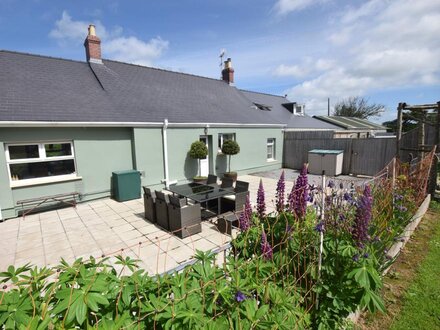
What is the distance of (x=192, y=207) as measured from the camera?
5637 millimetres

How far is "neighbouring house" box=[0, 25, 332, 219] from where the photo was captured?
7426 millimetres

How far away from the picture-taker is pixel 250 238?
2.50 m

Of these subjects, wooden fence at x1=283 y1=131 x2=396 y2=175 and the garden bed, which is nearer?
the garden bed

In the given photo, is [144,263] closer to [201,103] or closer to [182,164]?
[182,164]

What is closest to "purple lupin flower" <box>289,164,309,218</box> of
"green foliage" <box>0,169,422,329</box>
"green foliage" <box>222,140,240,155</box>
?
"green foliage" <box>0,169,422,329</box>

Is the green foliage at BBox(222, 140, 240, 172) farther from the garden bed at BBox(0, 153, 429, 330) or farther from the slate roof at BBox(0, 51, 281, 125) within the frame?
the garden bed at BBox(0, 153, 429, 330)

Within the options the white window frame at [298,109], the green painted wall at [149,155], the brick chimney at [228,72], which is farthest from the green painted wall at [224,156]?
the white window frame at [298,109]

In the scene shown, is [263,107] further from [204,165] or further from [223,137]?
[204,165]

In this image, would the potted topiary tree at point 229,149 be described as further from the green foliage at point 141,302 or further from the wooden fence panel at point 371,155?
the green foliage at point 141,302

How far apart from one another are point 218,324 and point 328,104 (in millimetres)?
51589

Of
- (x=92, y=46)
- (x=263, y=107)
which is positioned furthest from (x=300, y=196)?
(x=263, y=107)

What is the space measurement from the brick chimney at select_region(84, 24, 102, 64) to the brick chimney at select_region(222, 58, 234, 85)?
9.30m

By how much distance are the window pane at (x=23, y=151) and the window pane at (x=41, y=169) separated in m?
0.30

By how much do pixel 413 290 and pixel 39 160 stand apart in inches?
397
